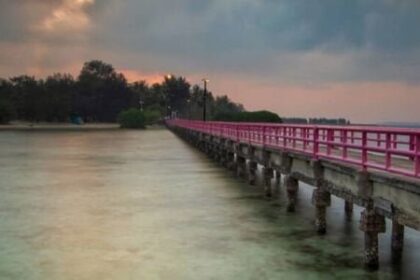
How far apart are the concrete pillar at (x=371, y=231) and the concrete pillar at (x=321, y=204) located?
3.35 metres

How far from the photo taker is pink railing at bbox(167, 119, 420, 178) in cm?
1198

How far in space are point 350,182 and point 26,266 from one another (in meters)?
8.37

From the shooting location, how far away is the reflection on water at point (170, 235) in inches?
520

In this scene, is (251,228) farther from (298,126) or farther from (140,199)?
(140,199)

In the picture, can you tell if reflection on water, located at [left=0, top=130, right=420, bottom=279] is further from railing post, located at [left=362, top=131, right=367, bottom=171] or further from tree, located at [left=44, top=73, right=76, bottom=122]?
tree, located at [left=44, top=73, right=76, bottom=122]

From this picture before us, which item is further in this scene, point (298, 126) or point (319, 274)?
point (298, 126)

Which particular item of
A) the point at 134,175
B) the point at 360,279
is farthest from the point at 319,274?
the point at 134,175

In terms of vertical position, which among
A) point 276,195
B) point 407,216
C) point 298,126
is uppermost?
point 298,126

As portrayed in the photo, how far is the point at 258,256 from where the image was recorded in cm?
1445

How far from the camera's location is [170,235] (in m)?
17.1

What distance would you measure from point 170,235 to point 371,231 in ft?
21.5

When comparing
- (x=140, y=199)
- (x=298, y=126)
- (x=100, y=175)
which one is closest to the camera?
(x=298, y=126)

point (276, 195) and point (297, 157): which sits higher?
point (297, 157)

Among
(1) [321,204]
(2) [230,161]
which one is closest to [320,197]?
(1) [321,204]
